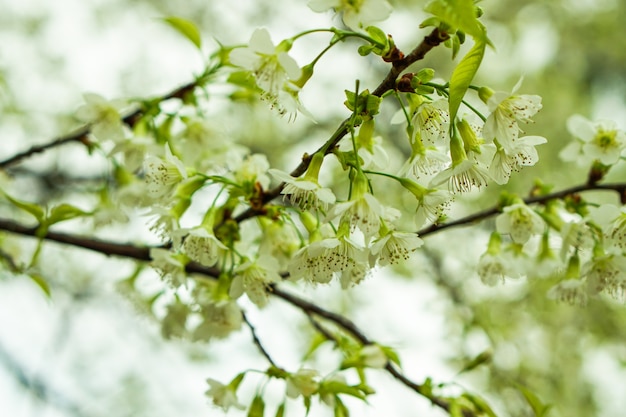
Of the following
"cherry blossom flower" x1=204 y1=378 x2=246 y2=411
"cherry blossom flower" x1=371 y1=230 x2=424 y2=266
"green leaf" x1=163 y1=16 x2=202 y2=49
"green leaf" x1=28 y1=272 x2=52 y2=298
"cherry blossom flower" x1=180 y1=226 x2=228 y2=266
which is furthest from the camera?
"green leaf" x1=163 y1=16 x2=202 y2=49

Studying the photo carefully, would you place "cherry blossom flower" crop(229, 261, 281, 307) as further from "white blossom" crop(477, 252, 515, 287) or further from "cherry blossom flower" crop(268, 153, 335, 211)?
"white blossom" crop(477, 252, 515, 287)

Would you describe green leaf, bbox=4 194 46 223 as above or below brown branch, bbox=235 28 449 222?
above

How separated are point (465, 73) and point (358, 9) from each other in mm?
222

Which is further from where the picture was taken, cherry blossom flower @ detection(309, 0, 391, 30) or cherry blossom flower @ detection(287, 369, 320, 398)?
cherry blossom flower @ detection(287, 369, 320, 398)

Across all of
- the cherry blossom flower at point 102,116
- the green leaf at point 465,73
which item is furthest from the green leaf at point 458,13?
the cherry blossom flower at point 102,116

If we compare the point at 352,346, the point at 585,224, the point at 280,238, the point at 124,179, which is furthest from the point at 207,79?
the point at 585,224

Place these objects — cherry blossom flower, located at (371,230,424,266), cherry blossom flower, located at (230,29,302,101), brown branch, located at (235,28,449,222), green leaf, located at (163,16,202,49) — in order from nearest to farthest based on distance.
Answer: brown branch, located at (235,28,449,222) < cherry blossom flower, located at (230,29,302,101) < cherry blossom flower, located at (371,230,424,266) < green leaf, located at (163,16,202,49)

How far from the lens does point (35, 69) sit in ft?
16.5

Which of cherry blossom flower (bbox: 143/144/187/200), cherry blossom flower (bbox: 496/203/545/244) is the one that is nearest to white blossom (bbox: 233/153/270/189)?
cherry blossom flower (bbox: 143/144/187/200)

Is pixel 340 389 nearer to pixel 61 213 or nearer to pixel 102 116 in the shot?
pixel 61 213

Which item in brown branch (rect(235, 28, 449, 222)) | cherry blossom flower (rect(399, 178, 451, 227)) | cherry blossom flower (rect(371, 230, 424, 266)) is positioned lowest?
cherry blossom flower (rect(371, 230, 424, 266))

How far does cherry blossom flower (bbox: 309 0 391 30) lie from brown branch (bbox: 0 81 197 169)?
33.0 inches

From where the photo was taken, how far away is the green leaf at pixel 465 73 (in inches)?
33.7

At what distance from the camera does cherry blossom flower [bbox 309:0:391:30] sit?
0.95 metres
